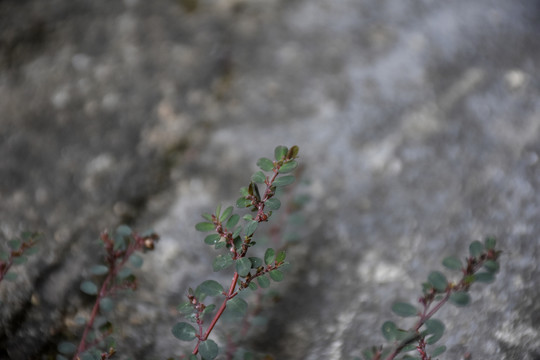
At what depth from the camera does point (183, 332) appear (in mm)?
904

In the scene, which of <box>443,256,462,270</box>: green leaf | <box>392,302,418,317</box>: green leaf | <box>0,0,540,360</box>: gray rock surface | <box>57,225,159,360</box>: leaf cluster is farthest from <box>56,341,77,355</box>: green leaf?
<box>443,256,462,270</box>: green leaf

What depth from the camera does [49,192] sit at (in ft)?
4.48

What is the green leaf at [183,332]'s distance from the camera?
2.95 ft

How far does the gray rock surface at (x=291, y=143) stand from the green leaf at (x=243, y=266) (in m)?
0.43

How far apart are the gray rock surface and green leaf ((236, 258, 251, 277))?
0.43 metres

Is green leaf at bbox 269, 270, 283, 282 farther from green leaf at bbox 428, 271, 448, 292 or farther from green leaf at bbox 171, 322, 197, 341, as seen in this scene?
green leaf at bbox 428, 271, 448, 292

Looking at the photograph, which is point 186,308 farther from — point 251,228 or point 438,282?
point 438,282

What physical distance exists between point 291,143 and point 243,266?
2.34 ft

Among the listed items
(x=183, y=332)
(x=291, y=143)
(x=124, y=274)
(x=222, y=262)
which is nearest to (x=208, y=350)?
(x=183, y=332)

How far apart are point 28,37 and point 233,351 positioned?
1206mm

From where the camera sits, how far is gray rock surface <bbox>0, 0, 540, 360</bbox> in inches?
48.0

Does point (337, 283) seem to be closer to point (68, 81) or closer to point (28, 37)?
point (68, 81)

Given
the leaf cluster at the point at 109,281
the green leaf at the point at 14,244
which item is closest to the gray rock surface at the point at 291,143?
the leaf cluster at the point at 109,281

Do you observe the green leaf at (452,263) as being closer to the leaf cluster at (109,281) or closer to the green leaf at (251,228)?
the green leaf at (251,228)
